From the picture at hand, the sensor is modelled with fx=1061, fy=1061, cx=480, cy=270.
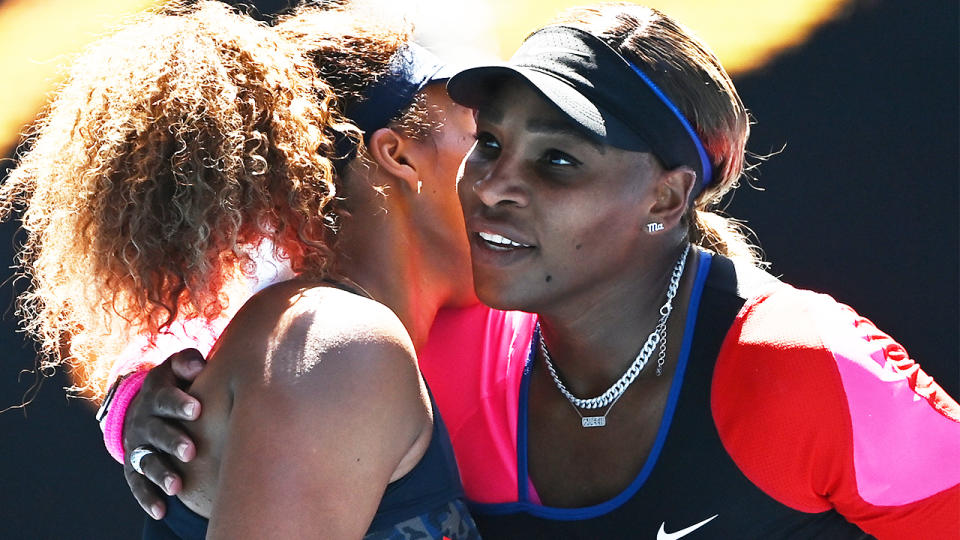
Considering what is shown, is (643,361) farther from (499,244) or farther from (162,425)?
(162,425)

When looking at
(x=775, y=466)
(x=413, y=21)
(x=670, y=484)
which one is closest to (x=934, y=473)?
(x=775, y=466)

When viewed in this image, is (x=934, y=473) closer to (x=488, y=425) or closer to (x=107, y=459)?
(x=488, y=425)

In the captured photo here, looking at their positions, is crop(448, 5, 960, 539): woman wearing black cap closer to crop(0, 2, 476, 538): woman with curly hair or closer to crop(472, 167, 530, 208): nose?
crop(472, 167, 530, 208): nose

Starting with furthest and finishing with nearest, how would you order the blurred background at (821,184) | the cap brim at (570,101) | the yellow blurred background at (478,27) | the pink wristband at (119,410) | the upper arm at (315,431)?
the yellow blurred background at (478,27) < the blurred background at (821,184) < the pink wristband at (119,410) < the cap brim at (570,101) < the upper arm at (315,431)

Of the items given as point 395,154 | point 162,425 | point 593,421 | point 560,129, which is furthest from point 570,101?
point 162,425

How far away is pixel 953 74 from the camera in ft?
7.90

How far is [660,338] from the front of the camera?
5.67 ft

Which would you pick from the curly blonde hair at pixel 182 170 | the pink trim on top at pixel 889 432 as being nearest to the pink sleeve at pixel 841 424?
the pink trim on top at pixel 889 432

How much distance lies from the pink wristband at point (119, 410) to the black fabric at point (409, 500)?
19 centimetres

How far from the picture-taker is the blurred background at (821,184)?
2.40 metres

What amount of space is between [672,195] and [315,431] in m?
0.71

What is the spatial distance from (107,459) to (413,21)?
4.92ft

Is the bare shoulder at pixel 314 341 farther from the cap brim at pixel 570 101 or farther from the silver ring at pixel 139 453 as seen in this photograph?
the cap brim at pixel 570 101

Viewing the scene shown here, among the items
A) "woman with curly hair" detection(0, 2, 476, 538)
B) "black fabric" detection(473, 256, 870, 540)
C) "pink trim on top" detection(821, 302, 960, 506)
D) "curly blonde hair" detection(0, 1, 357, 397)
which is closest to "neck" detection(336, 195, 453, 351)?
"woman with curly hair" detection(0, 2, 476, 538)
